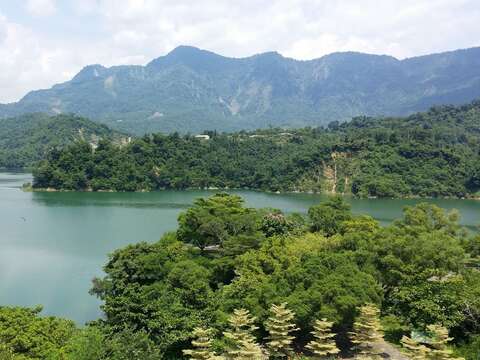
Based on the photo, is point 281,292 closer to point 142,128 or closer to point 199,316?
point 199,316

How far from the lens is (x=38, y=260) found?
93.9ft

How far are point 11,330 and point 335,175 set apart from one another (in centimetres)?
6526

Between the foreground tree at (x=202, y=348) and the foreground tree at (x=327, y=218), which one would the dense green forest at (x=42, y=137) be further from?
the foreground tree at (x=202, y=348)

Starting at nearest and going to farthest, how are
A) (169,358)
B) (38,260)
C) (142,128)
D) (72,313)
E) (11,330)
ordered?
(11,330)
(169,358)
(72,313)
(38,260)
(142,128)

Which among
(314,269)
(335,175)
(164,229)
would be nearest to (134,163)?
(335,175)

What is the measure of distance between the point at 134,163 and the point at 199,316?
64768 mm

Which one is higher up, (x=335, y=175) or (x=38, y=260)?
(x=335, y=175)

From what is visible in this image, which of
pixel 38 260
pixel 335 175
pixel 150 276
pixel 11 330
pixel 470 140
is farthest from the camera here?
pixel 470 140

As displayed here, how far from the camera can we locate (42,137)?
117 meters

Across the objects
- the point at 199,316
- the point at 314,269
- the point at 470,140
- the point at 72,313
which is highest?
the point at 470,140

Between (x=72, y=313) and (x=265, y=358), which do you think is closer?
(x=265, y=358)

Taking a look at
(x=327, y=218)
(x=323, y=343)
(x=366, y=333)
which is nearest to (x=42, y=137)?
(x=327, y=218)

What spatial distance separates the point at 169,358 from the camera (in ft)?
46.2

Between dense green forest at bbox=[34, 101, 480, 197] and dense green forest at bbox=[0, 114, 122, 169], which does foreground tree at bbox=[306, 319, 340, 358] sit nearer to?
dense green forest at bbox=[34, 101, 480, 197]
